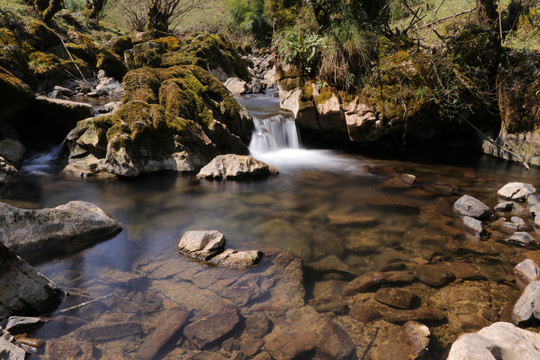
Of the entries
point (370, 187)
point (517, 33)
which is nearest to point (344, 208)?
point (370, 187)

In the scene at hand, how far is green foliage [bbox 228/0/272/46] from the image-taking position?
1182 inches

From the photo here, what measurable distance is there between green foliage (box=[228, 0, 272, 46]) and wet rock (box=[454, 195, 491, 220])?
27023mm

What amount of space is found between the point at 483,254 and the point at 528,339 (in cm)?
205

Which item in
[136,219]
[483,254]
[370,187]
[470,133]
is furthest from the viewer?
[470,133]

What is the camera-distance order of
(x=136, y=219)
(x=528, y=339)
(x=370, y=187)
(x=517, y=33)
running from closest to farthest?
(x=528, y=339), (x=136, y=219), (x=370, y=187), (x=517, y=33)

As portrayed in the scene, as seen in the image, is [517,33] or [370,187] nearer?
[370,187]

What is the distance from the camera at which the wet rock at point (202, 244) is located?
4.02 meters

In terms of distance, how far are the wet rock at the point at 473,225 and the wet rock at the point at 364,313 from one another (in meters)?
2.51

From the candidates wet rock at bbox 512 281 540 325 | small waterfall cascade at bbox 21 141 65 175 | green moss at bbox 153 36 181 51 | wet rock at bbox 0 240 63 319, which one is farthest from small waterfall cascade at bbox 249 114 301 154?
green moss at bbox 153 36 181 51

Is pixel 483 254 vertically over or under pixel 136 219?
under

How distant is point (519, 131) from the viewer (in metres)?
7.92

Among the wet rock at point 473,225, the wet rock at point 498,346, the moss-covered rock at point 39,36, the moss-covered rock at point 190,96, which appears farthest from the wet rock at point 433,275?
the moss-covered rock at point 39,36

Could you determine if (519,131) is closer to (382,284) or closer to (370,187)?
(370,187)

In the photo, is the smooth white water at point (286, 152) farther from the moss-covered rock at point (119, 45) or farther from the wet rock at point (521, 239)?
the moss-covered rock at point (119, 45)
